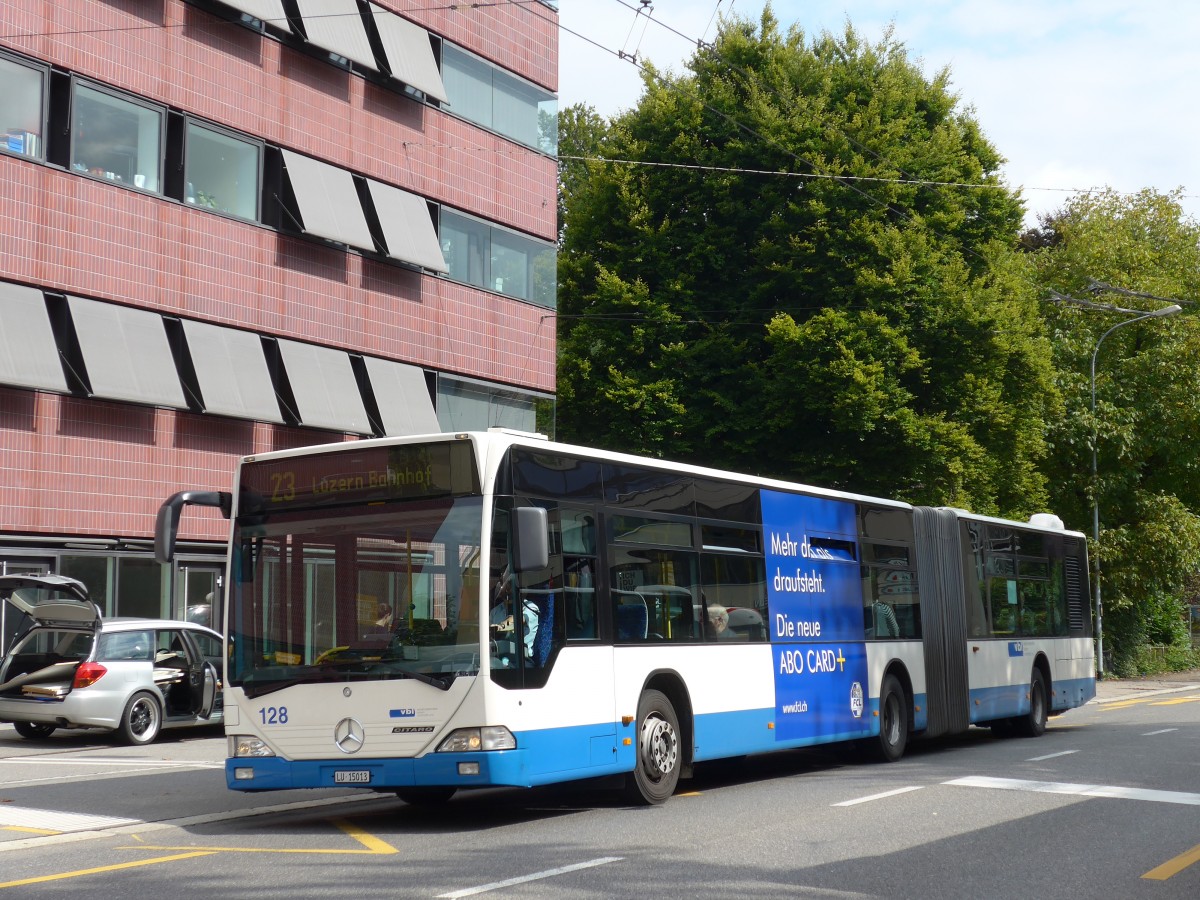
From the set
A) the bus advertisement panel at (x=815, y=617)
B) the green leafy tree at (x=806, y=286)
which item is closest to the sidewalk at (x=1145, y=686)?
the green leafy tree at (x=806, y=286)

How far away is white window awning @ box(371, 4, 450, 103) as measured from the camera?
28750 mm

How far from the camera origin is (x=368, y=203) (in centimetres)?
2866

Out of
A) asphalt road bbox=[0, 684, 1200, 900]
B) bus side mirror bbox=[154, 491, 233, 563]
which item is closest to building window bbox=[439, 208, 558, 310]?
asphalt road bbox=[0, 684, 1200, 900]

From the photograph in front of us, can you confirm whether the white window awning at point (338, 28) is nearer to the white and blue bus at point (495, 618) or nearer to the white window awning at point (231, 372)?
the white window awning at point (231, 372)

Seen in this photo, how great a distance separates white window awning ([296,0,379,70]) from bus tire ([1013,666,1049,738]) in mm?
16155

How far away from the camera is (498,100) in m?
32.4

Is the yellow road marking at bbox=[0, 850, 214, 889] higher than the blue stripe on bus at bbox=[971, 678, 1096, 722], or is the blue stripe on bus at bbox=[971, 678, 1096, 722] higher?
the blue stripe on bus at bbox=[971, 678, 1096, 722]

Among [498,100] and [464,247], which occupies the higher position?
[498,100]

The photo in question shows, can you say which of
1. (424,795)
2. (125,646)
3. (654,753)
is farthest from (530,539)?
(125,646)

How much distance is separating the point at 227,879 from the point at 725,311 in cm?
2810

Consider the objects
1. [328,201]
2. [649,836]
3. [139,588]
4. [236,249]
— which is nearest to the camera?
[649,836]

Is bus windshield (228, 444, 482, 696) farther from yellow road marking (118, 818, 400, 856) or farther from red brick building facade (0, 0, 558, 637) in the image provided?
red brick building facade (0, 0, 558, 637)

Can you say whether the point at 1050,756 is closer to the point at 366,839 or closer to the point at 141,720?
the point at 366,839

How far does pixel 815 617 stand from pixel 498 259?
18015mm
